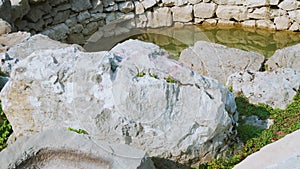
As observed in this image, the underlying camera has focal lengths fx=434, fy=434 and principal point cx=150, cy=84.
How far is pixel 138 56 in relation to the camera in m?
3.94

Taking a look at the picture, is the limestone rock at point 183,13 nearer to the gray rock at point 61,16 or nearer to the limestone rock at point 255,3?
the limestone rock at point 255,3

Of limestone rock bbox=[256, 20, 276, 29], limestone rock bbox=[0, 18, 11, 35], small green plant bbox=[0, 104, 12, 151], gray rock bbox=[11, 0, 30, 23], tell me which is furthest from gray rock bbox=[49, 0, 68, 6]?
small green plant bbox=[0, 104, 12, 151]

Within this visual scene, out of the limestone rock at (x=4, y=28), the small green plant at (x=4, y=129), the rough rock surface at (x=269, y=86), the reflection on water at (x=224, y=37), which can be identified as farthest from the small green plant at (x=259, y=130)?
the limestone rock at (x=4, y=28)

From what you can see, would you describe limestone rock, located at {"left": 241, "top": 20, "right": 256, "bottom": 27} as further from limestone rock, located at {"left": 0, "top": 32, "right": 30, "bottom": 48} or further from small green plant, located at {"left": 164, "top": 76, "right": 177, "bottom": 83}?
small green plant, located at {"left": 164, "top": 76, "right": 177, "bottom": 83}

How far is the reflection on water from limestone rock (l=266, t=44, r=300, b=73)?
183 cm

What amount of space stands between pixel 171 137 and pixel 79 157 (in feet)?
2.64

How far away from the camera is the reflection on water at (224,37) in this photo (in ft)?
28.0

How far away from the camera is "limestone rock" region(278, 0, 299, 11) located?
894 centimetres

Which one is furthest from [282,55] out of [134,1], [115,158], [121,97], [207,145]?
[134,1]

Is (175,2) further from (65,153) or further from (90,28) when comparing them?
(65,153)

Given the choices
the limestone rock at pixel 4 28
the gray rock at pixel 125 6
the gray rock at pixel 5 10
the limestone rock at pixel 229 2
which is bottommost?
the gray rock at pixel 125 6

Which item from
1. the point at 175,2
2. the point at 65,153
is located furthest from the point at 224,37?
the point at 65,153

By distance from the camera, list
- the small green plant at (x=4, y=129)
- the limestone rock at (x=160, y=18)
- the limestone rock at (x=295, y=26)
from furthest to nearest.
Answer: the limestone rock at (x=160, y=18), the limestone rock at (x=295, y=26), the small green plant at (x=4, y=129)

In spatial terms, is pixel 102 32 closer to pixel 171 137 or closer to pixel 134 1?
pixel 134 1
